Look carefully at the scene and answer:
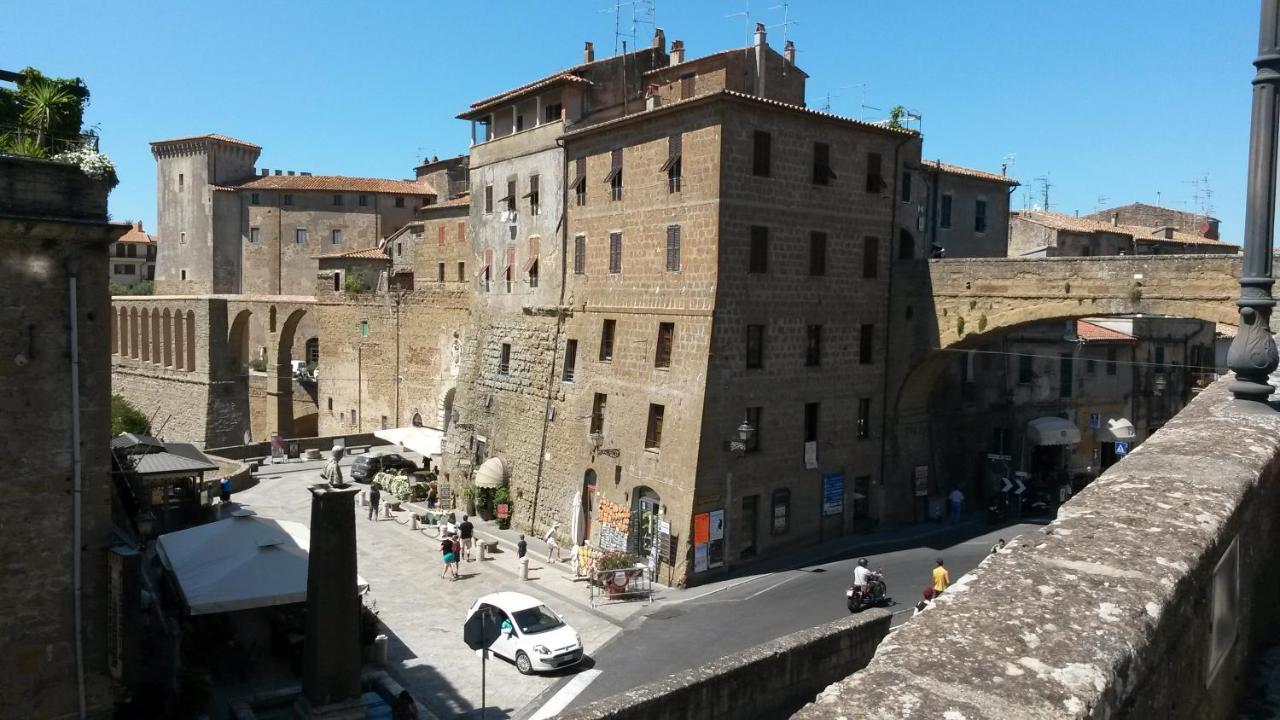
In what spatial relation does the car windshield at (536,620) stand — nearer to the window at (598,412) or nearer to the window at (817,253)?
the window at (598,412)

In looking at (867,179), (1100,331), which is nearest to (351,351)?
(867,179)

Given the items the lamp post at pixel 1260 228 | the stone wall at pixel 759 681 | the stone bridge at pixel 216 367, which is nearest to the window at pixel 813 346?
the stone wall at pixel 759 681

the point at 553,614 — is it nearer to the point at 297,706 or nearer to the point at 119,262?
the point at 297,706

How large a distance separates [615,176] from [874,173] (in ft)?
24.3

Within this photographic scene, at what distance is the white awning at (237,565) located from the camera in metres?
14.3

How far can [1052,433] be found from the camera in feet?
102

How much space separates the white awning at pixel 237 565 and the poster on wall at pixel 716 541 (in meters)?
8.94

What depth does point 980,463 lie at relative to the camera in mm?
30531

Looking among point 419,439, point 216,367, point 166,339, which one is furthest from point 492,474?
point 166,339

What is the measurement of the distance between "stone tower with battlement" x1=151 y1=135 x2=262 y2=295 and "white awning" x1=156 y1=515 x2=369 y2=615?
5501 centimetres

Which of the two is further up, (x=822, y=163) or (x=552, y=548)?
(x=822, y=163)

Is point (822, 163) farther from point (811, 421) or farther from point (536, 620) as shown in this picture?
point (536, 620)

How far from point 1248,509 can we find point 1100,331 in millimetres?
32331

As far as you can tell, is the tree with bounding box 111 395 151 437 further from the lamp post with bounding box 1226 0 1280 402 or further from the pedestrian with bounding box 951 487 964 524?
the lamp post with bounding box 1226 0 1280 402
